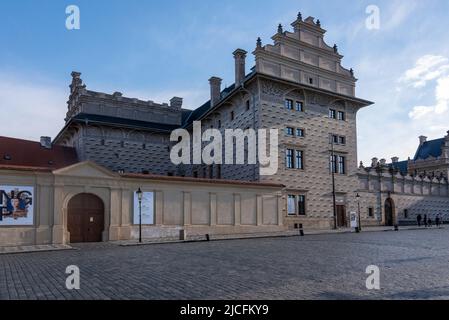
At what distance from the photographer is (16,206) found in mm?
20688

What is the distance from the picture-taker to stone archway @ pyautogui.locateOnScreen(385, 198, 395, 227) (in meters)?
43.8

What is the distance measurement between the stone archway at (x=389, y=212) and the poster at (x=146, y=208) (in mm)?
29022

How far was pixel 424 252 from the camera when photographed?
14.8 meters

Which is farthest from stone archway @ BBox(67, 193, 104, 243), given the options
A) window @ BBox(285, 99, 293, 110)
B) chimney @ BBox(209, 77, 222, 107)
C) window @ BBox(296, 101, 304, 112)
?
chimney @ BBox(209, 77, 222, 107)

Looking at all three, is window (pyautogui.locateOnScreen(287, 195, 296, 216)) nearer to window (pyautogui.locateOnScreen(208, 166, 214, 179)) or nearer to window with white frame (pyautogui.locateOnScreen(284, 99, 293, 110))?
window with white frame (pyautogui.locateOnScreen(284, 99, 293, 110))

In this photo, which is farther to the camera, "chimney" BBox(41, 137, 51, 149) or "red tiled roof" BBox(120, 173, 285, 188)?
"chimney" BBox(41, 137, 51, 149)

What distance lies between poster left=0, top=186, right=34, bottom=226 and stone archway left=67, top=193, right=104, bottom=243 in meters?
2.06

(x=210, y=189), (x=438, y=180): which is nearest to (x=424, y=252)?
(x=210, y=189)

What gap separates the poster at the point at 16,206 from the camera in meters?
20.5

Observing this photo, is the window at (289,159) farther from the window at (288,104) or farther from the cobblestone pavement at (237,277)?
the cobblestone pavement at (237,277)

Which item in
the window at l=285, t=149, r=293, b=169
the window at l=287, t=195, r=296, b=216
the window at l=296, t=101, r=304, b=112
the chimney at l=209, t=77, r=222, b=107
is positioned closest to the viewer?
the window at l=287, t=195, r=296, b=216

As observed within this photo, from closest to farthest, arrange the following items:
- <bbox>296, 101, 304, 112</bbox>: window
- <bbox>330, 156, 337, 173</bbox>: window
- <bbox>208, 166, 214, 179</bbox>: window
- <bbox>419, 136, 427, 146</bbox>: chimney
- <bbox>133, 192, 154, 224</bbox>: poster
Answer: <bbox>133, 192, 154, 224</bbox>: poster, <bbox>296, 101, 304, 112</bbox>: window, <bbox>330, 156, 337, 173</bbox>: window, <bbox>208, 166, 214, 179</bbox>: window, <bbox>419, 136, 427, 146</bbox>: chimney

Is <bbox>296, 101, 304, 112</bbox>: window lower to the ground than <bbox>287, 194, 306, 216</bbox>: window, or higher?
higher

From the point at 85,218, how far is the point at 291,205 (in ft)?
57.1
